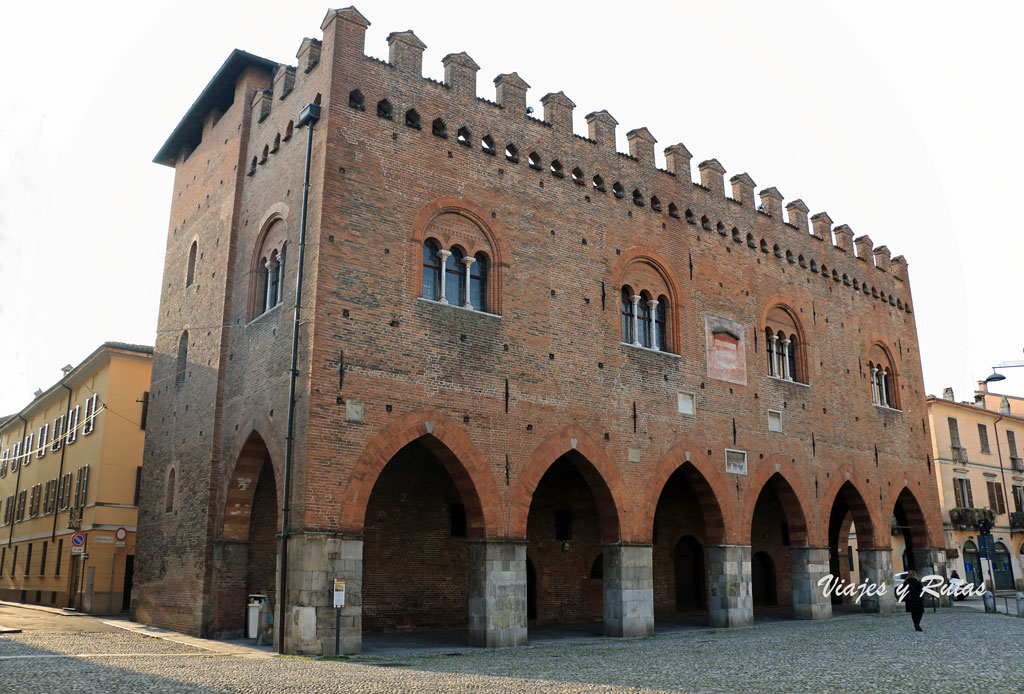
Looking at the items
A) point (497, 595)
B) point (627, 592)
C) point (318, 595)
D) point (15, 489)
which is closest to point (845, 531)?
point (627, 592)

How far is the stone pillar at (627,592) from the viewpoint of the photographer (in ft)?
55.2

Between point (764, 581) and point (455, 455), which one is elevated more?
point (455, 455)

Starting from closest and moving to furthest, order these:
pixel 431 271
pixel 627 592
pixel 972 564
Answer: pixel 431 271, pixel 627 592, pixel 972 564

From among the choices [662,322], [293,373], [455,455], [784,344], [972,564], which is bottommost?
[972,564]

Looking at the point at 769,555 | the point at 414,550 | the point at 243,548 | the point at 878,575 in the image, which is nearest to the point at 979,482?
the point at 769,555

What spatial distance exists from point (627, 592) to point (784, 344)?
946 cm

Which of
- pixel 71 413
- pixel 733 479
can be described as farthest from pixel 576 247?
pixel 71 413

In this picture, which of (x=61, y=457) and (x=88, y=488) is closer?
(x=88, y=488)

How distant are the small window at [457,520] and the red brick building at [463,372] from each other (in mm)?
90

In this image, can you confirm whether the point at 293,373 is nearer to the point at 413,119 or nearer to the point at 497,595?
the point at 497,595

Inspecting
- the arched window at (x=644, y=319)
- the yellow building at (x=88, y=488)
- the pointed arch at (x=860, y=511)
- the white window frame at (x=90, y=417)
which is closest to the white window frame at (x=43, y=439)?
the yellow building at (x=88, y=488)

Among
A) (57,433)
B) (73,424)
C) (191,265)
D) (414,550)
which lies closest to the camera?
(414,550)

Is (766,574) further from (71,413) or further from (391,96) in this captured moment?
(71,413)

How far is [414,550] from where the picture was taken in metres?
18.0
